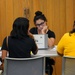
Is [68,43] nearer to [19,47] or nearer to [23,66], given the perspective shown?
[19,47]

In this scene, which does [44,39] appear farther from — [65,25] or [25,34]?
[65,25]

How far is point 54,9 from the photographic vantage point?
556 centimetres

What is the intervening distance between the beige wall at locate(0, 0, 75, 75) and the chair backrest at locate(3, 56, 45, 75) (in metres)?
2.78

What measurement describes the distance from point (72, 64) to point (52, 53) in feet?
2.56

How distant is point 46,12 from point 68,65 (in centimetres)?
279

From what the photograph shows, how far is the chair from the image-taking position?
112 inches

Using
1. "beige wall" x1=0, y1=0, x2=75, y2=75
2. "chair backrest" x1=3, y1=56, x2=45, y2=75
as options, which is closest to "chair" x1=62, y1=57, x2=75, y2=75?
"chair backrest" x1=3, y1=56, x2=45, y2=75

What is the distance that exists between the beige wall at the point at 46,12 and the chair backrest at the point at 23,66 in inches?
109

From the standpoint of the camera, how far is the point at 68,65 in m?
2.89

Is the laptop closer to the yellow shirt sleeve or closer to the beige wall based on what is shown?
the yellow shirt sleeve

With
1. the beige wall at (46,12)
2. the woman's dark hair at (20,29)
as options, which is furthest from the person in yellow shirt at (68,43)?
the beige wall at (46,12)

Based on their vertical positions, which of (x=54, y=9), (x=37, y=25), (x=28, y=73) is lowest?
(x=28, y=73)

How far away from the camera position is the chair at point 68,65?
2857 millimetres

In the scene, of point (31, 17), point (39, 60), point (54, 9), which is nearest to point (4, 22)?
point (31, 17)
